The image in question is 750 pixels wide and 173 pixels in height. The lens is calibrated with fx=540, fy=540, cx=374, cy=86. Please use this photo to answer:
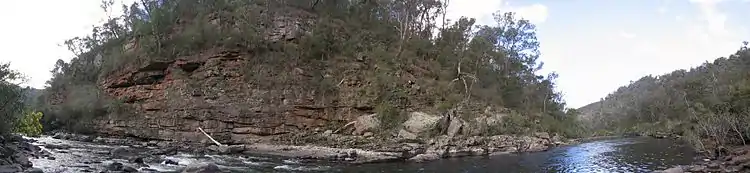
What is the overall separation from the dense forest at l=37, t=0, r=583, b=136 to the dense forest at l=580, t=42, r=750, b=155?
48.0 feet

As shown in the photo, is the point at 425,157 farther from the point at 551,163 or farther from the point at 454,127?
the point at 454,127

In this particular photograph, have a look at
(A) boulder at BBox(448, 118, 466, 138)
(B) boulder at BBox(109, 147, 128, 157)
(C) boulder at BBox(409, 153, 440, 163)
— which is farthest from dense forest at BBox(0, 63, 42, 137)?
(A) boulder at BBox(448, 118, 466, 138)

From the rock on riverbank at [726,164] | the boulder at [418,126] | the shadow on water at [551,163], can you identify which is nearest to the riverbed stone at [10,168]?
the shadow on water at [551,163]

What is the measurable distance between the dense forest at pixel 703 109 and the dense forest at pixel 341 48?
48.0 feet

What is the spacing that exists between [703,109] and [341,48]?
3926 centimetres

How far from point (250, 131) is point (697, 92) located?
230 feet

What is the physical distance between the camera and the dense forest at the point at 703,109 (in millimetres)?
39188

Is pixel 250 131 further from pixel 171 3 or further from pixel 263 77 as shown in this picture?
pixel 171 3

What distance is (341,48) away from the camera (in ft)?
178

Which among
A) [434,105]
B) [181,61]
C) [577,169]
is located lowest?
[577,169]

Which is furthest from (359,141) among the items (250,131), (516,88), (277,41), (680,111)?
(680,111)

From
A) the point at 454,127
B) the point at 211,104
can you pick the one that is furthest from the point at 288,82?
the point at 454,127

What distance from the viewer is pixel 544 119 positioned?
6016 centimetres

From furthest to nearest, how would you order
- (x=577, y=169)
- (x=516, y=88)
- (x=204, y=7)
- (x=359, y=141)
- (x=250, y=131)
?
(x=516, y=88) < (x=204, y=7) < (x=250, y=131) < (x=359, y=141) < (x=577, y=169)
